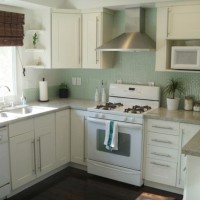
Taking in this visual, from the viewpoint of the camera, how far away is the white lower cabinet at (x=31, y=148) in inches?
125

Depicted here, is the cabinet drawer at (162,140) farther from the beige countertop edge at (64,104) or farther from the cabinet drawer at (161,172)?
the beige countertop edge at (64,104)

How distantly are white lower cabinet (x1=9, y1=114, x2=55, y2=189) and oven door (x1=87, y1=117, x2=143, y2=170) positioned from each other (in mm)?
522

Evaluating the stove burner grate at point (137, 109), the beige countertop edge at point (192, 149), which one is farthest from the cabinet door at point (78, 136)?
the beige countertop edge at point (192, 149)

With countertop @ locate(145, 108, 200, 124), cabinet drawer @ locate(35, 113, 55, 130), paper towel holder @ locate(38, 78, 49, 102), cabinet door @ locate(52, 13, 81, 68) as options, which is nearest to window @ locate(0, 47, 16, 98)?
paper towel holder @ locate(38, 78, 49, 102)

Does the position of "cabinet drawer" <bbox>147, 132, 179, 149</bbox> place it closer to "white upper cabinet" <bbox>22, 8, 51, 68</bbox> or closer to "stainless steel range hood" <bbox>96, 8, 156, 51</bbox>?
"stainless steel range hood" <bbox>96, 8, 156, 51</bbox>

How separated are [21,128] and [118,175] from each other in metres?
1.34

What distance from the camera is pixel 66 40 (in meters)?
3.97

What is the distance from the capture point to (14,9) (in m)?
3.78

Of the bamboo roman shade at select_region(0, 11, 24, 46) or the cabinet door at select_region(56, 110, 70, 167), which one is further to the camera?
the cabinet door at select_region(56, 110, 70, 167)

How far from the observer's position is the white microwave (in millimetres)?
3243

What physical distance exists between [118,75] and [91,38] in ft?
2.20

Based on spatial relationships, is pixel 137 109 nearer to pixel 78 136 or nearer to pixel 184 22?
pixel 78 136

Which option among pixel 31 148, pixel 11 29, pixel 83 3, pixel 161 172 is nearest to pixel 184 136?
pixel 161 172

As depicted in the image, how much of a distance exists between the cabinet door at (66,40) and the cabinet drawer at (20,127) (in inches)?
40.7
